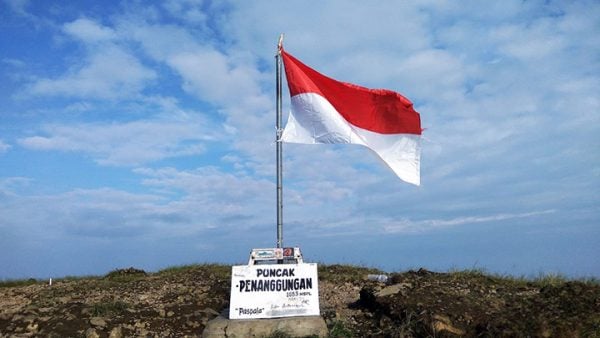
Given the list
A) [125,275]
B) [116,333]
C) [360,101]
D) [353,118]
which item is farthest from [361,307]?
[125,275]

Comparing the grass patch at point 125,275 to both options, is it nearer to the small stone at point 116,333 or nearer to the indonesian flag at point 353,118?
the small stone at point 116,333

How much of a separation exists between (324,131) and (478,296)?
4.47m

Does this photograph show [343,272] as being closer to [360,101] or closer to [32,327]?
[360,101]

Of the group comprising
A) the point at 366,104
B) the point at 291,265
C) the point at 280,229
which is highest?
the point at 366,104

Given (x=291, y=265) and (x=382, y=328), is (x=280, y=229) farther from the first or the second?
(x=382, y=328)

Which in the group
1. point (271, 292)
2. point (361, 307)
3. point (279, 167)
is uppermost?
point (279, 167)

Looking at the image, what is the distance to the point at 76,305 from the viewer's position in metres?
11.4

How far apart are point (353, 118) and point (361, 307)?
382 centimetres

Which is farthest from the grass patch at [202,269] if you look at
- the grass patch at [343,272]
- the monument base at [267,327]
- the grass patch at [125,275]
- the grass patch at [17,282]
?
the monument base at [267,327]

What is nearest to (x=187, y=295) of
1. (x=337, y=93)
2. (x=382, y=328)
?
(x=382, y=328)

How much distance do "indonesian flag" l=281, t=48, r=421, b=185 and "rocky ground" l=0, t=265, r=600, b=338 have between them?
2.74 metres

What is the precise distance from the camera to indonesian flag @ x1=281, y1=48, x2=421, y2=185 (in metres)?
11.1

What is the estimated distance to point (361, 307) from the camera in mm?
10750

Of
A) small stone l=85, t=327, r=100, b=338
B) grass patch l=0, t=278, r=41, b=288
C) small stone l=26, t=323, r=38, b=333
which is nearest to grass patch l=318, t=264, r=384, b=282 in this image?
small stone l=85, t=327, r=100, b=338
